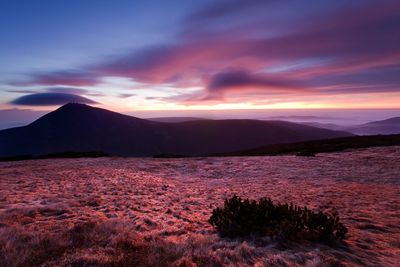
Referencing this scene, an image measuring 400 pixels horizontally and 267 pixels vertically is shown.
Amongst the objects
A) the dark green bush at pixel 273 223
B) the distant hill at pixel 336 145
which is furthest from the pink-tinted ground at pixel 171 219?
the distant hill at pixel 336 145

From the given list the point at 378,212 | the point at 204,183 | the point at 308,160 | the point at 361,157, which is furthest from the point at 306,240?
the point at 361,157

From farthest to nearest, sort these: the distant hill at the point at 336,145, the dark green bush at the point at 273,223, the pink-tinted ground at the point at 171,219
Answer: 1. the distant hill at the point at 336,145
2. the dark green bush at the point at 273,223
3. the pink-tinted ground at the point at 171,219

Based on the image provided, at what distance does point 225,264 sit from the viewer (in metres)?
5.35

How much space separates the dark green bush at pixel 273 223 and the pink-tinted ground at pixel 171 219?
0.34 metres

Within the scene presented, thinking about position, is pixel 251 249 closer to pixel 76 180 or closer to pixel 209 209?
pixel 209 209

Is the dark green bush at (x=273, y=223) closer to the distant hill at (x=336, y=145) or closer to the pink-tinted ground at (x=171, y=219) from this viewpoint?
the pink-tinted ground at (x=171, y=219)

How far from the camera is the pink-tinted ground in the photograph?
222 inches

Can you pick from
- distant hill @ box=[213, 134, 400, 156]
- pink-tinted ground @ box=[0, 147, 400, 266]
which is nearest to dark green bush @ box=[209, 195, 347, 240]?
pink-tinted ground @ box=[0, 147, 400, 266]

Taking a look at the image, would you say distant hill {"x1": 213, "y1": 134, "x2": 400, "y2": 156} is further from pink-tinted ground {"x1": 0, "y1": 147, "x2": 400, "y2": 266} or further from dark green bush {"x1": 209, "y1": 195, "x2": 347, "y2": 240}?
dark green bush {"x1": 209, "y1": 195, "x2": 347, "y2": 240}

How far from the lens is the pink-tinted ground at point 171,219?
5.63 m

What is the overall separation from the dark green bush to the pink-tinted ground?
1.13ft

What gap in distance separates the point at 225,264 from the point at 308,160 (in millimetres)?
22635

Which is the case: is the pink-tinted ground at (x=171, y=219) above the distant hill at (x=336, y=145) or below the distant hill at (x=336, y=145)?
below

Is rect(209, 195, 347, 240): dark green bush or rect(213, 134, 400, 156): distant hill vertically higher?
rect(213, 134, 400, 156): distant hill
